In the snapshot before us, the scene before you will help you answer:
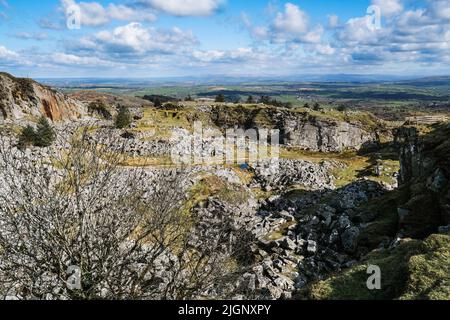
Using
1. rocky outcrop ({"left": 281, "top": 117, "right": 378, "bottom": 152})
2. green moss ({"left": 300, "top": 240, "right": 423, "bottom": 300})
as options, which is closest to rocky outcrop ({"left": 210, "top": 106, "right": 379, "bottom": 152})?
rocky outcrop ({"left": 281, "top": 117, "right": 378, "bottom": 152})

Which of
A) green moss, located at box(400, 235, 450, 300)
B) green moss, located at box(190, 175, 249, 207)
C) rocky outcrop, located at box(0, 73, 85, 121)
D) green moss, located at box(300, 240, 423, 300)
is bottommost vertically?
green moss, located at box(190, 175, 249, 207)

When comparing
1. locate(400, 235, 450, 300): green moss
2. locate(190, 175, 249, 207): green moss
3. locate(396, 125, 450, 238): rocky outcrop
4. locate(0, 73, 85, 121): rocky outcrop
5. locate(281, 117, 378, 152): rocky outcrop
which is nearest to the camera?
locate(400, 235, 450, 300): green moss

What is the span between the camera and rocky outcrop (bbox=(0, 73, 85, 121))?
6944cm

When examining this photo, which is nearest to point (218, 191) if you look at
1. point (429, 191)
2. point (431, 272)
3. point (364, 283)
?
point (429, 191)

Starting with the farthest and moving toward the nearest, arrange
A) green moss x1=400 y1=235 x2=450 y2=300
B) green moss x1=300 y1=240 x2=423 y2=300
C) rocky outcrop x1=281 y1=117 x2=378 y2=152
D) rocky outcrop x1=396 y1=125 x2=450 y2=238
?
rocky outcrop x1=281 y1=117 x2=378 y2=152, rocky outcrop x1=396 y1=125 x2=450 y2=238, green moss x1=300 y1=240 x2=423 y2=300, green moss x1=400 y1=235 x2=450 y2=300

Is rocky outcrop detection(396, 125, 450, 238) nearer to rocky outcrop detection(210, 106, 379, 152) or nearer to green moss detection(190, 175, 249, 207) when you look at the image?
green moss detection(190, 175, 249, 207)

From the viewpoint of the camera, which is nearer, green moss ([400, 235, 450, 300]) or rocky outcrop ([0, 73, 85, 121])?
green moss ([400, 235, 450, 300])

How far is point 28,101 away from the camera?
242 feet

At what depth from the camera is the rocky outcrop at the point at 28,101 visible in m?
69.4

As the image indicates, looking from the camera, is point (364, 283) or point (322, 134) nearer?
point (364, 283)

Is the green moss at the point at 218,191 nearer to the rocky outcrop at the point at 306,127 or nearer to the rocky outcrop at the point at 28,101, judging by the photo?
the rocky outcrop at the point at 28,101

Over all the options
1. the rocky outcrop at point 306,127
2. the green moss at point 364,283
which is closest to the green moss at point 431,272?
the green moss at point 364,283

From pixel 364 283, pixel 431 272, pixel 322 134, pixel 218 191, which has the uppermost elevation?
Result: pixel 431 272

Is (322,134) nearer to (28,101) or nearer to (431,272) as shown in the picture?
(28,101)
